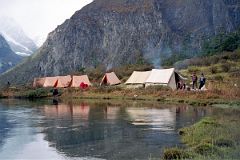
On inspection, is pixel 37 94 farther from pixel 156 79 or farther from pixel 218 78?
pixel 218 78

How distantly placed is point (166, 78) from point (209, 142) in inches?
1909

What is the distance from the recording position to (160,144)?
26.2 meters

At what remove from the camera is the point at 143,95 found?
67.2m

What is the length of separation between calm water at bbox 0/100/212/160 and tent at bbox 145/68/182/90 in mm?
25954

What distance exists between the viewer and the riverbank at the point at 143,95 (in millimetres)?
53344

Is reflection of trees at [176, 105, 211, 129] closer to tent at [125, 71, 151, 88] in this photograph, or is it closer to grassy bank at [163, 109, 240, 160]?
grassy bank at [163, 109, 240, 160]

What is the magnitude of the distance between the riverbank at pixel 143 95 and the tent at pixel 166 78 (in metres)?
2.83

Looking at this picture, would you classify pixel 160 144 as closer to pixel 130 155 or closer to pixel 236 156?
pixel 130 155

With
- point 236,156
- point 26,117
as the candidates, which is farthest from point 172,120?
point 236,156

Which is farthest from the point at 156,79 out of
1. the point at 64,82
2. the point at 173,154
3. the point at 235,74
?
the point at 173,154

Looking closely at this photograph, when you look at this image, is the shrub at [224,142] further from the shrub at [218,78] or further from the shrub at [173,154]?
the shrub at [218,78]

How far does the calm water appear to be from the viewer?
24.3m

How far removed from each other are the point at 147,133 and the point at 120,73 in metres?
68.9

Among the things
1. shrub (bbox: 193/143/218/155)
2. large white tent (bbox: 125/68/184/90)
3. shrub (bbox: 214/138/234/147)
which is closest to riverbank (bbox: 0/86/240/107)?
large white tent (bbox: 125/68/184/90)
